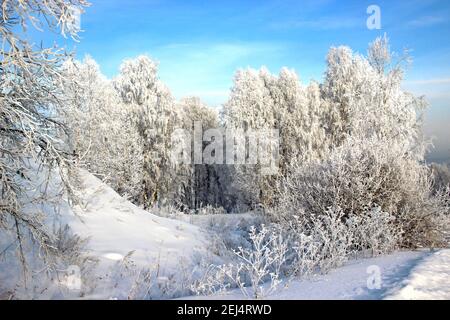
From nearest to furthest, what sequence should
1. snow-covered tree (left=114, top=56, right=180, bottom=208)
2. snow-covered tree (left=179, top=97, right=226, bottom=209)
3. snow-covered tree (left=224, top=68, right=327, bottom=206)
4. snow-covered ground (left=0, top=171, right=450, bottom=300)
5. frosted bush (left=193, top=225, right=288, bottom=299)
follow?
snow-covered ground (left=0, top=171, right=450, bottom=300)
frosted bush (left=193, top=225, right=288, bottom=299)
snow-covered tree (left=224, top=68, right=327, bottom=206)
snow-covered tree (left=114, top=56, right=180, bottom=208)
snow-covered tree (left=179, top=97, right=226, bottom=209)

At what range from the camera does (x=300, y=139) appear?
25.0 metres

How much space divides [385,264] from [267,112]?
18970mm

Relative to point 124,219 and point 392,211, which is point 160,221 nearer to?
point 124,219

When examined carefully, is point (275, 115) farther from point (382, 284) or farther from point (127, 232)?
point (382, 284)

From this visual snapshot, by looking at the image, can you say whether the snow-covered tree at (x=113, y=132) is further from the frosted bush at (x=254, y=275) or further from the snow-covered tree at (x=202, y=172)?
the frosted bush at (x=254, y=275)

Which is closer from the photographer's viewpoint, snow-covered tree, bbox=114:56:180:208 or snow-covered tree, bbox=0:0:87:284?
snow-covered tree, bbox=0:0:87:284

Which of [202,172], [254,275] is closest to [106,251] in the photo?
[254,275]

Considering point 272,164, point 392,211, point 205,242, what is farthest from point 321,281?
point 272,164

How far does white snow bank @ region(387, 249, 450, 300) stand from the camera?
431 cm

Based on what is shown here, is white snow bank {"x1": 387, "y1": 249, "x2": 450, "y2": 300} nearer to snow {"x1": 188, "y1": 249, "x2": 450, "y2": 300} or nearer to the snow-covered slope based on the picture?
snow {"x1": 188, "y1": 249, "x2": 450, "y2": 300}

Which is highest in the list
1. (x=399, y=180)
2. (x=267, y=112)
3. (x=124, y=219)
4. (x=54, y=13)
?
(x=267, y=112)

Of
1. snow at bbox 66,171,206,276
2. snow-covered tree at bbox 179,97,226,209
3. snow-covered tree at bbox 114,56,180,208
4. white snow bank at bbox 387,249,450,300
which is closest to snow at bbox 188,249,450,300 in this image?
white snow bank at bbox 387,249,450,300

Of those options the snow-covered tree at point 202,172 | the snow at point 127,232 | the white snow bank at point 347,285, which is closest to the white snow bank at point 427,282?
the white snow bank at point 347,285
